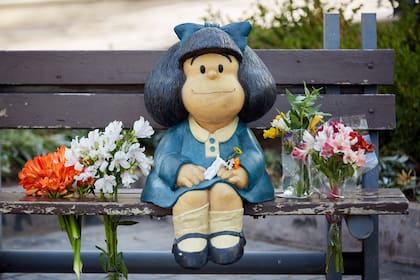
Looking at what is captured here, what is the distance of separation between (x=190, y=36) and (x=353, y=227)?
1.00 metres

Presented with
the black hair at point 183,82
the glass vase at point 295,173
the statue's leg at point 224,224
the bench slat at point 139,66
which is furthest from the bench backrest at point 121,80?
the statue's leg at point 224,224

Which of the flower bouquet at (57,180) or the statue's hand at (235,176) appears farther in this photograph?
the flower bouquet at (57,180)

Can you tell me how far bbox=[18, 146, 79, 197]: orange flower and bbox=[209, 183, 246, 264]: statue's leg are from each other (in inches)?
23.5

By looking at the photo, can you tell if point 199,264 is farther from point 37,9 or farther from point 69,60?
point 37,9

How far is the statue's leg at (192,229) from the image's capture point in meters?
2.92

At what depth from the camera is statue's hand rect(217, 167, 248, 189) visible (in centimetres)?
298

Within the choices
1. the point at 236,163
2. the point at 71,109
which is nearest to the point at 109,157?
the point at 236,163

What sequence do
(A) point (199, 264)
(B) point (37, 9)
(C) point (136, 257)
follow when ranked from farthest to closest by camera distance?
1. (B) point (37, 9)
2. (C) point (136, 257)
3. (A) point (199, 264)

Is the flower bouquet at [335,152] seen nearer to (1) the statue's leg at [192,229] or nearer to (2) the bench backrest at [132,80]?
(1) the statue's leg at [192,229]

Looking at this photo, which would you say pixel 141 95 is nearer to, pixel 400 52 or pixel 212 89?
pixel 212 89

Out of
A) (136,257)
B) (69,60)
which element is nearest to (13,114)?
(69,60)

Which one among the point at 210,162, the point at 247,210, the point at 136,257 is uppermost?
the point at 210,162

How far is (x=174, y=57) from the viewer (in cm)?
313

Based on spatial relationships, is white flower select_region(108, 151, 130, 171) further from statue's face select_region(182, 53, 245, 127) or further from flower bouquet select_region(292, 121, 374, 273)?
flower bouquet select_region(292, 121, 374, 273)
